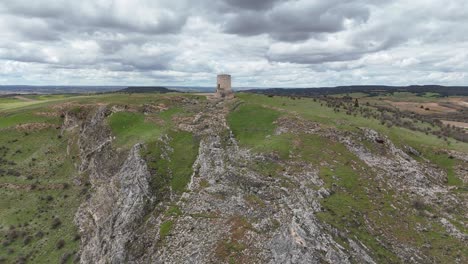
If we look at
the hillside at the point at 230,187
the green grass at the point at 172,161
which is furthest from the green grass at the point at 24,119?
the green grass at the point at 172,161

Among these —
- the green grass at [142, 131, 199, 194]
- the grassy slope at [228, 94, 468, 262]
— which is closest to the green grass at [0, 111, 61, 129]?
the green grass at [142, 131, 199, 194]

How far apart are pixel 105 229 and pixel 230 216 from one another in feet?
49.5

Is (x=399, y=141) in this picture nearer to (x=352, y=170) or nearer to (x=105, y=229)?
(x=352, y=170)

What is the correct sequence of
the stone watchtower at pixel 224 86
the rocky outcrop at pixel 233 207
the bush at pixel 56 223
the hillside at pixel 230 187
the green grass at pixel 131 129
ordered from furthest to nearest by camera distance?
the stone watchtower at pixel 224 86, the green grass at pixel 131 129, the bush at pixel 56 223, the hillside at pixel 230 187, the rocky outcrop at pixel 233 207

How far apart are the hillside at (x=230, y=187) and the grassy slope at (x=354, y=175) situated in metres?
0.14

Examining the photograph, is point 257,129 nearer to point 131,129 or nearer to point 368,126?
point 368,126

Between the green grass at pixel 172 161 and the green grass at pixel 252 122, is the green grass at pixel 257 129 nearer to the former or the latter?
the green grass at pixel 252 122

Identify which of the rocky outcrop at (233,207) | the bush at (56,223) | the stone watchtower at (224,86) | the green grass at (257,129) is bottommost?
the bush at (56,223)

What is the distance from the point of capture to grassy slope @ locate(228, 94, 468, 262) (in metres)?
24.3

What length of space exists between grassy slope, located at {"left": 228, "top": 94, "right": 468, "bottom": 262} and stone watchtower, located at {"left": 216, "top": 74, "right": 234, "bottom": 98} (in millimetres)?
13545

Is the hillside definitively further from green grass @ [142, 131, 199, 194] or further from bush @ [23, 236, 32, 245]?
green grass @ [142, 131, 199, 194]

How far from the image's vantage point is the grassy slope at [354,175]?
24.3 metres

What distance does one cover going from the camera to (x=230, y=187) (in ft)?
102

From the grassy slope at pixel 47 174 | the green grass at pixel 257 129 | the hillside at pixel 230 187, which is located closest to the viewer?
the hillside at pixel 230 187
